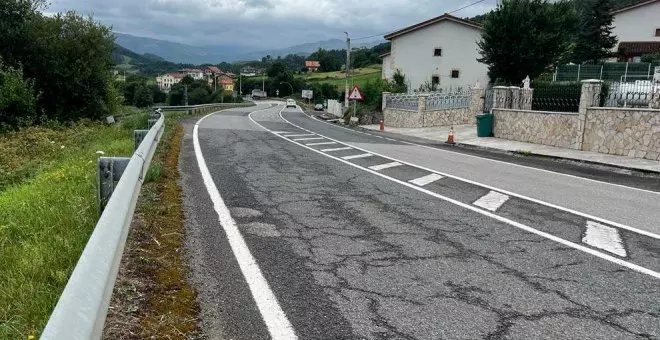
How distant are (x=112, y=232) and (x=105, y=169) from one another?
6.98 ft

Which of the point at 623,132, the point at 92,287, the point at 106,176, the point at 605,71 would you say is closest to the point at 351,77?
the point at 605,71

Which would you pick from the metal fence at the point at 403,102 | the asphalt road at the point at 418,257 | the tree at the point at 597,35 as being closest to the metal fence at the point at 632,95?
the asphalt road at the point at 418,257

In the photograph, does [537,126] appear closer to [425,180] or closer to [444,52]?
[425,180]

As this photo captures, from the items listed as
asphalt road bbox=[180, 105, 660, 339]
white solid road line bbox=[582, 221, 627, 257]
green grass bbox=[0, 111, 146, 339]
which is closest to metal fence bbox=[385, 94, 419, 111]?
asphalt road bbox=[180, 105, 660, 339]

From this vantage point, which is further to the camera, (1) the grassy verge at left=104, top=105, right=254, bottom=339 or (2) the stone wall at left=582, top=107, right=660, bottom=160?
(2) the stone wall at left=582, top=107, right=660, bottom=160

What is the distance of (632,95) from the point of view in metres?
15.2

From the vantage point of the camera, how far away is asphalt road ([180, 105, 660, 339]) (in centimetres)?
355

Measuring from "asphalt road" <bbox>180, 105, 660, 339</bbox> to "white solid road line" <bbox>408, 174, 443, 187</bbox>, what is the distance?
0.06 metres

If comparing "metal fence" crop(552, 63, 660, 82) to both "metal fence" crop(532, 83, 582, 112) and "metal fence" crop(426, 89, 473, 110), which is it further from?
"metal fence" crop(532, 83, 582, 112)

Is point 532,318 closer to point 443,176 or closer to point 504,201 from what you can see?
point 504,201

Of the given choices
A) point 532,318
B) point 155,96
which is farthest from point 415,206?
point 155,96

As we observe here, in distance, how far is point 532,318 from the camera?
3666 millimetres

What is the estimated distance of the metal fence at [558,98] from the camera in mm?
17609

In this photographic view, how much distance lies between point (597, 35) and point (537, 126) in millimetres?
32995
